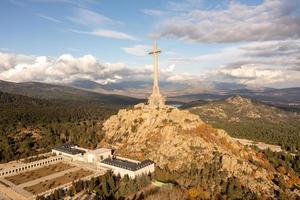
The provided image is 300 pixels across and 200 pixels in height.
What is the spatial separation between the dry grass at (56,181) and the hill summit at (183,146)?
22.5m

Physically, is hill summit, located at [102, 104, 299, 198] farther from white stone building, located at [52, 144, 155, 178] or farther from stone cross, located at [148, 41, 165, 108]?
white stone building, located at [52, 144, 155, 178]

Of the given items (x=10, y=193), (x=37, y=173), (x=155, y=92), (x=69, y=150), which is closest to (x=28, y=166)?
(x=37, y=173)

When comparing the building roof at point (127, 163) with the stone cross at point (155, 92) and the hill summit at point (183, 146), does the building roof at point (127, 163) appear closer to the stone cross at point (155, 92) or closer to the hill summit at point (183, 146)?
the hill summit at point (183, 146)

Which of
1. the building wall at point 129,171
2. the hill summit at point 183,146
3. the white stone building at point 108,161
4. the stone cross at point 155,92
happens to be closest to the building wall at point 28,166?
the white stone building at point 108,161

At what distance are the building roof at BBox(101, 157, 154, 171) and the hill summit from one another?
8.05 meters

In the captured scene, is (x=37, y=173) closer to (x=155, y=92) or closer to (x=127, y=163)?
(x=127, y=163)

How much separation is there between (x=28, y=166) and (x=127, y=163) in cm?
4003

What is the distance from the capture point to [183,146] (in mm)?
120062

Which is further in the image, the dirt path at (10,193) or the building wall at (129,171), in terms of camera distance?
the building wall at (129,171)

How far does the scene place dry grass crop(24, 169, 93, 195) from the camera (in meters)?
93.8

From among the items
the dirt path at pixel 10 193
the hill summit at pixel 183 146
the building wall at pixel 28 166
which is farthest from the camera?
the hill summit at pixel 183 146

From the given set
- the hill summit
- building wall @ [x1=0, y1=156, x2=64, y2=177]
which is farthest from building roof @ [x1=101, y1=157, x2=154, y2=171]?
building wall @ [x1=0, y1=156, x2=64, y2=177]

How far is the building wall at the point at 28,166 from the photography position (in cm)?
10918

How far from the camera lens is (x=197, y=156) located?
381ft
